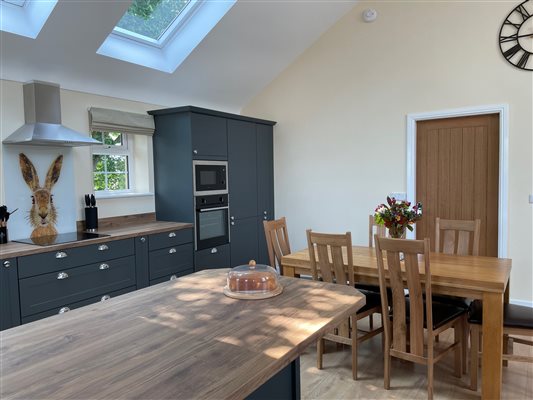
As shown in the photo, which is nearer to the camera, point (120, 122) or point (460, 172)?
point (120, 122)

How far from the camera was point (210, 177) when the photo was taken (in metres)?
4.46

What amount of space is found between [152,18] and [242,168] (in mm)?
1896

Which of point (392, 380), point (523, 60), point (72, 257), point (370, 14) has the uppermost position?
point (370, 14)

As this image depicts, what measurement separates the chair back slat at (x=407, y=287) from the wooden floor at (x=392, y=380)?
0.27m

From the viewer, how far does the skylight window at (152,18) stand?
151 inches

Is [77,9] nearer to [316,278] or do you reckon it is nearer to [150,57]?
[150,57]

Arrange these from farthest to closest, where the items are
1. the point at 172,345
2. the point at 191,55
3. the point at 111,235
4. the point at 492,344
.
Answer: the point at 191,55
the point at 111,235
the point at 492,344
the point at 172,345

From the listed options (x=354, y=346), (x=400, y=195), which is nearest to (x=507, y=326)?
(x=354, y=346)

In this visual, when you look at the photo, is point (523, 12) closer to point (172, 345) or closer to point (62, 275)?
point (172, 345)

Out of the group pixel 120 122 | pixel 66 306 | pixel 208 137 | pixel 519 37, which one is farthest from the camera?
pixel 208 137

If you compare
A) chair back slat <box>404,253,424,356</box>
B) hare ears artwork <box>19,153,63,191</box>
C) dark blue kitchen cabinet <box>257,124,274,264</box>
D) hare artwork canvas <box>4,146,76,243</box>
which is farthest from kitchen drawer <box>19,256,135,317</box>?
chair back slat <box>404,253,424,356</box>

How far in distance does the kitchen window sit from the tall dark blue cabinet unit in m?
0.31

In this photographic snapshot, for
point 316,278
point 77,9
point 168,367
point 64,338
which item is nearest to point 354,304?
point 168,367

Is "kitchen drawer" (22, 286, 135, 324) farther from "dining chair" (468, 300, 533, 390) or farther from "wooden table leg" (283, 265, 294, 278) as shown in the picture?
"dining chair" (468, 300, 533, 390)
